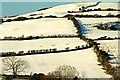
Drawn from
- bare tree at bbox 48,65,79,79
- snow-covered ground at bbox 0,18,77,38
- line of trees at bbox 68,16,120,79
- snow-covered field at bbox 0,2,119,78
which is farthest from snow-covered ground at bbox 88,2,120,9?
bare tree at bbox 48,65,79,79

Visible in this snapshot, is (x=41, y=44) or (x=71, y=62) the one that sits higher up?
(x=41, y=44)

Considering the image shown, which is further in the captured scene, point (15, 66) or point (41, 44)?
point (41, 44)

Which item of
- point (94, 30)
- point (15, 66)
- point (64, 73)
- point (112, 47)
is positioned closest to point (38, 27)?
point (94, 30)

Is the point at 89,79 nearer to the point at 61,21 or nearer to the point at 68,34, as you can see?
the point at 68,34

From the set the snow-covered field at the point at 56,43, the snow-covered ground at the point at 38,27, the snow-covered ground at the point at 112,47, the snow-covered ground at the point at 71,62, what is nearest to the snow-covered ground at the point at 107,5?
the snow-covered field at the point at 56,43

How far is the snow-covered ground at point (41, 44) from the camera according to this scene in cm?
4629

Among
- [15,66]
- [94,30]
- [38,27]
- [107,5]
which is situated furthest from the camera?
[107,5]

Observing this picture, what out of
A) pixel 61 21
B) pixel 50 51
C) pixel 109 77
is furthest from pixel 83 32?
pixel 109 77

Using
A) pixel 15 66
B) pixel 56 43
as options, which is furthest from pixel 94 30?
pixel 15 66

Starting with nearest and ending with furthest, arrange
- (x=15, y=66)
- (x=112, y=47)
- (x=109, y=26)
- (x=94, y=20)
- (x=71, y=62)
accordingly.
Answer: (x=15, y=66)
(x=71, y=62)
(x=112, y=47)
(x=109, y=26)
(x=94, y=20)

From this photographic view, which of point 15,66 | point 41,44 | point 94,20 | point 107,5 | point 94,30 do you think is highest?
point 107,5

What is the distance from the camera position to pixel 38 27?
194 ft

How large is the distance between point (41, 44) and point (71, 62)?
992 centimetres

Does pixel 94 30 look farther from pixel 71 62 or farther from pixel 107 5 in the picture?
pixel 107 5
